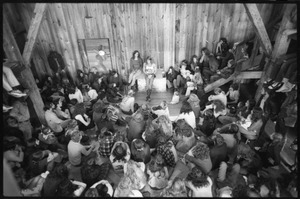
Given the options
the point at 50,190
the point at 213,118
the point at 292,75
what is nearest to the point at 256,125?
the point at 213,118

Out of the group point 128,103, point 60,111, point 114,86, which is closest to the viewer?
point 60,111

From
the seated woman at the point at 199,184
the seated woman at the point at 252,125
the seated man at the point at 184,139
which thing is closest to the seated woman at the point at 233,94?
the seated woman at the point at 252,125

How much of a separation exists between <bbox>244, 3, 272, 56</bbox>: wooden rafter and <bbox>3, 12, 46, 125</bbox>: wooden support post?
5803 millimetres

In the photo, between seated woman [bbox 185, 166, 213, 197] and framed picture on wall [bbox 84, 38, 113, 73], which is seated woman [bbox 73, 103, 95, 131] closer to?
framed picture on wall [bbox 84, 38, 113, 73]

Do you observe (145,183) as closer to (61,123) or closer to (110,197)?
(110,197)

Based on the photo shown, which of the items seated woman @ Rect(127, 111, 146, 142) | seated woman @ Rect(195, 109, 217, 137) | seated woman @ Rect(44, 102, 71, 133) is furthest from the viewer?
seated woman @ Rect(44, 102, 71, 133)

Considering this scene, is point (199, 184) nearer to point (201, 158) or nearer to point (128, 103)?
point (201, 158)

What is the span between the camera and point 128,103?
23.6ft

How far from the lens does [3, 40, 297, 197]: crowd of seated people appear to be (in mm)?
4773

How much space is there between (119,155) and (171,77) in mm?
4002

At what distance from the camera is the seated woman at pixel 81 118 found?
6531mm

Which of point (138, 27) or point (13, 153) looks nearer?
point (13, 153)

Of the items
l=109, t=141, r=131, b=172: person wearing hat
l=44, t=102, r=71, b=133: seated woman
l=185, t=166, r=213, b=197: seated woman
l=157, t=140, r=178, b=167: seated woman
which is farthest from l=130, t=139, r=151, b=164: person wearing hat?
l=44, t=102, r=71, b=133: seated woman

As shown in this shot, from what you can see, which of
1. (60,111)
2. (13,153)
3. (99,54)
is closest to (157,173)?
(13,153)
